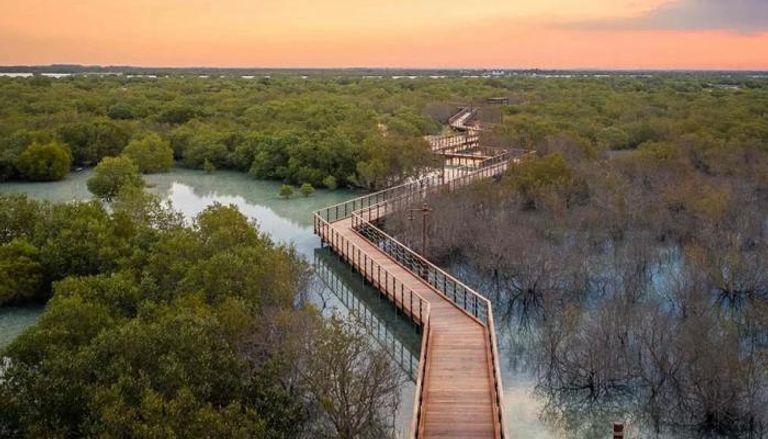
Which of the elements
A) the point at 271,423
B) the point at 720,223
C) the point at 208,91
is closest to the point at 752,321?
the point at 720,223

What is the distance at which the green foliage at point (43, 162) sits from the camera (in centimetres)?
4453

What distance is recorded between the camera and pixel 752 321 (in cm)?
2030

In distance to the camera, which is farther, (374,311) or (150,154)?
(150,154)

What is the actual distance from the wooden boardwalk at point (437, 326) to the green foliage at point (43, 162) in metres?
23.3

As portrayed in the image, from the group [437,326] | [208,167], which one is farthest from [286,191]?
[437,326]

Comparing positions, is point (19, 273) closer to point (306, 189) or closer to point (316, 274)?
point (316, 274)

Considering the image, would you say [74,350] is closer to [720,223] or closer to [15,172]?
[720,223]

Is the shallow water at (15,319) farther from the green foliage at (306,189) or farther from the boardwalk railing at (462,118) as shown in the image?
the boardwalk railing at (462,118)

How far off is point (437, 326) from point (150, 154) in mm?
34825

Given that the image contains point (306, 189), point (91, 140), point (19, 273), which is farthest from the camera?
point (91, 140)

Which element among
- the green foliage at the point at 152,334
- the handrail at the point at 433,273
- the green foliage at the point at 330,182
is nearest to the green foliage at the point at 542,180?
the handrail at the point at 433,273

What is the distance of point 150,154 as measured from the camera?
4784 centimetres

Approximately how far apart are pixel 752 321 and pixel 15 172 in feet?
146

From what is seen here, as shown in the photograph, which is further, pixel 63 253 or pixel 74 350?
pixel 63 253
